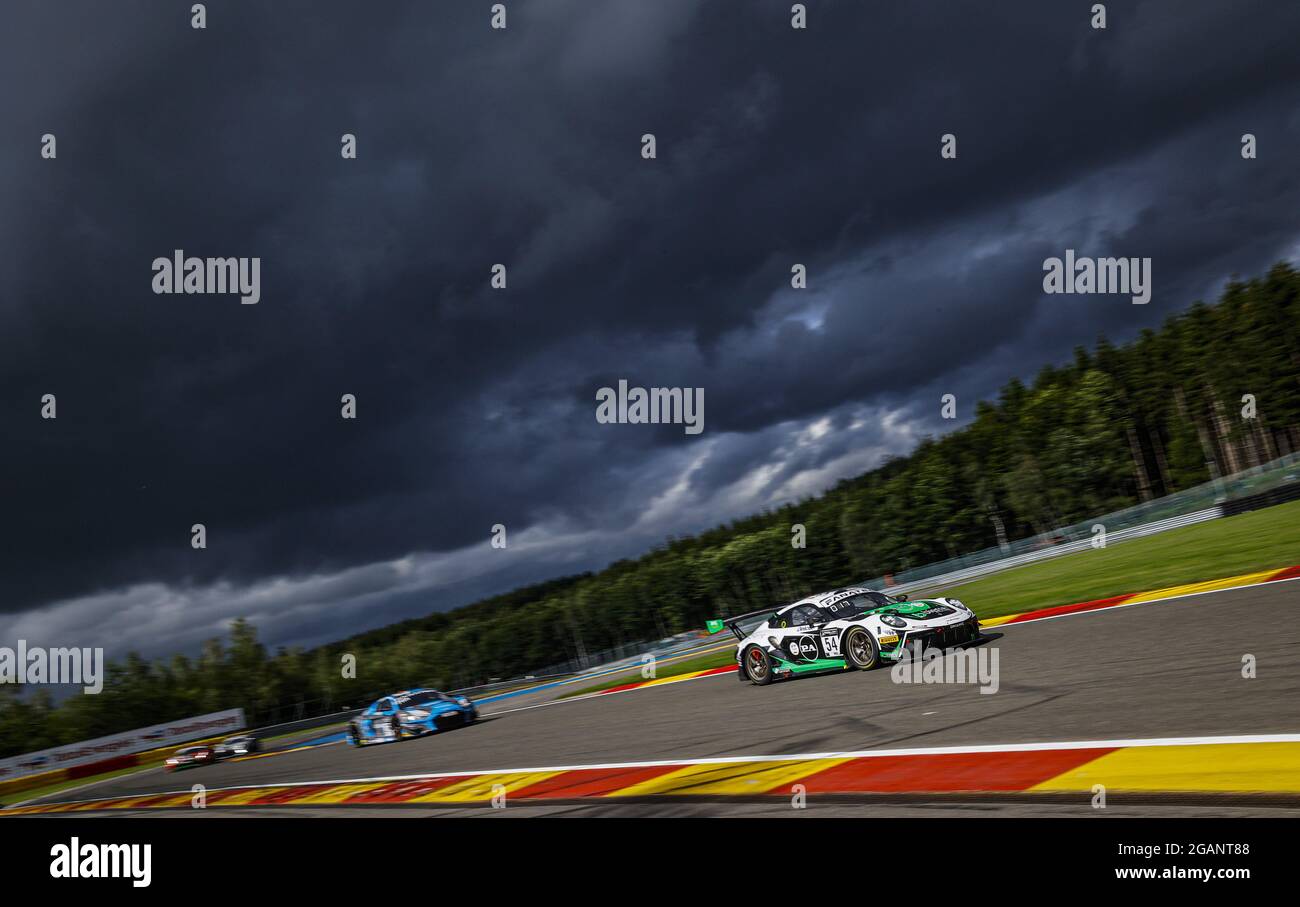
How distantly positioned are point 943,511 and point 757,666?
237 feet

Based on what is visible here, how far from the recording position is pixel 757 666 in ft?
50.2

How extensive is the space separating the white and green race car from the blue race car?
6.93 m

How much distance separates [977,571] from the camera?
38500 mm

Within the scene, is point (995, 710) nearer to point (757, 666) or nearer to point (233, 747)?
point (757, 666)

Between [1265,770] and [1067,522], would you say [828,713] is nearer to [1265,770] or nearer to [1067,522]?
[1265,770]

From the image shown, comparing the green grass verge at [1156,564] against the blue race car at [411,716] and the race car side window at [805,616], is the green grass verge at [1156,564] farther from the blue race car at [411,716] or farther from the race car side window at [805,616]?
the blue race car at [411,716]

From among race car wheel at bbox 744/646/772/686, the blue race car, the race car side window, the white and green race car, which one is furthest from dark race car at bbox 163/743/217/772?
the race car side window

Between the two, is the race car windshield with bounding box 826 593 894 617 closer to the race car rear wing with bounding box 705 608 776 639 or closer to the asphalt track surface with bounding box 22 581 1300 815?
the asphalt track surface with bounding box 22 581 1300 815

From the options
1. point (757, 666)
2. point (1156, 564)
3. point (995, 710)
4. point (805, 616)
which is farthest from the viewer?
point (1156, 564)

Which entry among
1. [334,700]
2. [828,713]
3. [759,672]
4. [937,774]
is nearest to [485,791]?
[828,713]

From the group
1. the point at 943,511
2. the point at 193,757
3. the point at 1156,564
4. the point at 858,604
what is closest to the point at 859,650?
the point at 858,604

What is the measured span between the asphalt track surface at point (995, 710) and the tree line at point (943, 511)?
43933 mm

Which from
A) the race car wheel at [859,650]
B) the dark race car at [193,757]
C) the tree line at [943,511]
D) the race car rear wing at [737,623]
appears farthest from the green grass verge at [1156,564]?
the tree line at [943,511]
